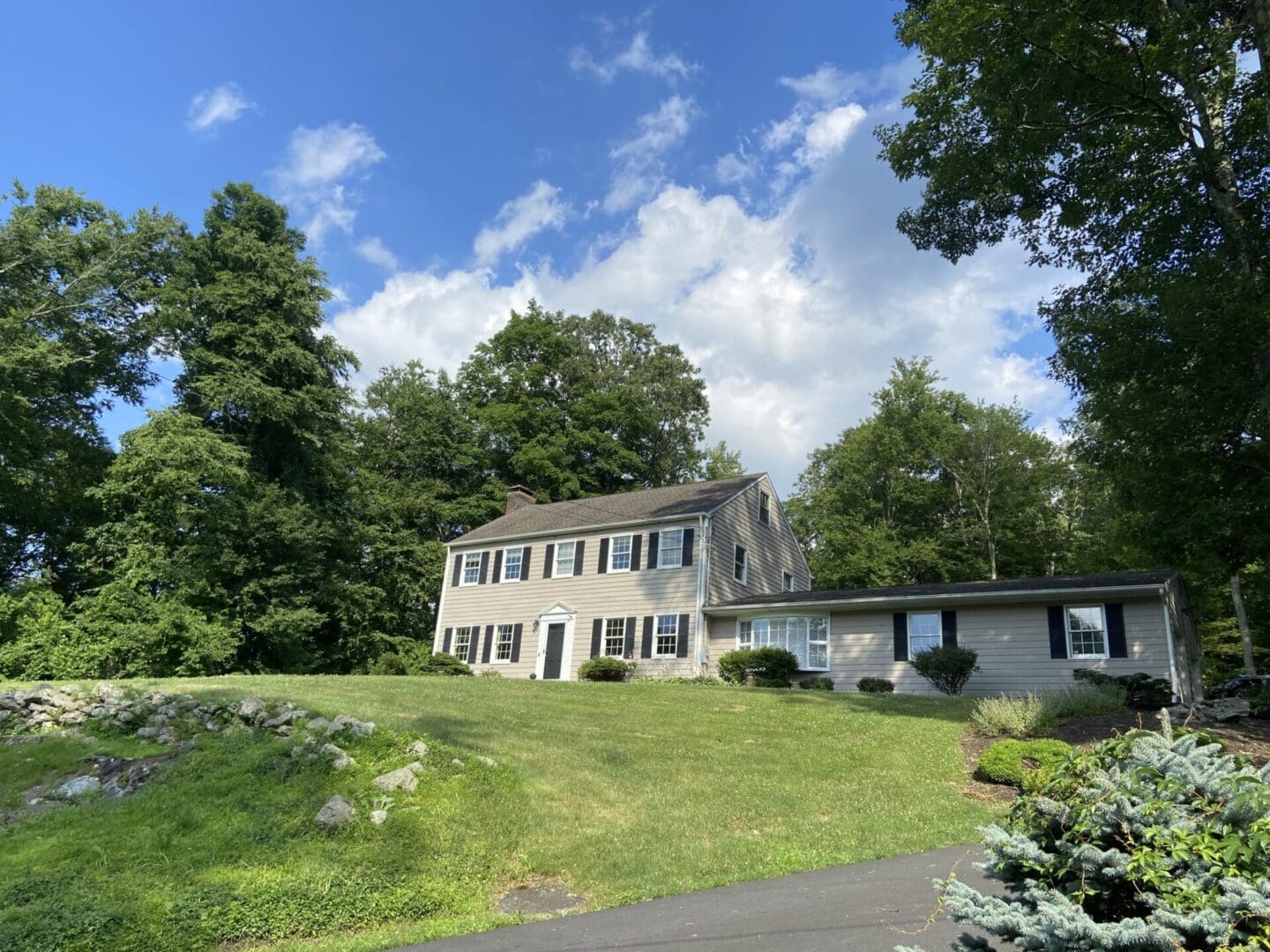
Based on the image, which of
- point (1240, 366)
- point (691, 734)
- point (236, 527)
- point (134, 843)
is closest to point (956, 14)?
point (1240, 366)

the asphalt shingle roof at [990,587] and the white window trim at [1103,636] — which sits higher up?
the asphalt shingle roof at [990,587]

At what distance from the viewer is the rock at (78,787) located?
25.4ft

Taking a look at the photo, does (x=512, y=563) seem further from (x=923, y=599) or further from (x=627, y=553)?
(x=923, y=599)

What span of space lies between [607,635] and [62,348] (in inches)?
786

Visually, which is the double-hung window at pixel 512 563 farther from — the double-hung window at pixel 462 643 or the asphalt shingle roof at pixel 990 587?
the asphalt shingle roof at pixel 990 587

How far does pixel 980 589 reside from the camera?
65.6ft

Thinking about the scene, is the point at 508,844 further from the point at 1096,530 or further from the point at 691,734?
the point at 1096,530

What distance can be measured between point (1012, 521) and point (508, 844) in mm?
34766

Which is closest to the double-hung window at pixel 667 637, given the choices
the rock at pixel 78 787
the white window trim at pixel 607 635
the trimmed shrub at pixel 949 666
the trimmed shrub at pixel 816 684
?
the white window trim at pixel 607 635

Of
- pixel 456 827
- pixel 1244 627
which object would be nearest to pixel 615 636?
pixel 456 827

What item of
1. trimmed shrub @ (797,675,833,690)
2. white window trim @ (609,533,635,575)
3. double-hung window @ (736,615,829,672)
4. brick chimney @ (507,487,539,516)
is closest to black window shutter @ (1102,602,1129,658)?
trimmed shrub @ (797,675,833,690)

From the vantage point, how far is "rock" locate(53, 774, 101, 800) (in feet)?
25.4

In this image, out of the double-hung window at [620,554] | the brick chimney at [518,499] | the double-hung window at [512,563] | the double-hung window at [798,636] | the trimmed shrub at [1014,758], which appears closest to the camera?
the trimmed shrub at [1014,758]

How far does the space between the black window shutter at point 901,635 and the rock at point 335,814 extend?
16.7m
